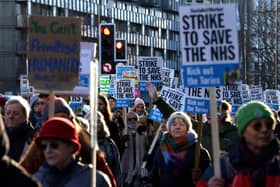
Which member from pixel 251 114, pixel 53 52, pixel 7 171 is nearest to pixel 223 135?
pixel 53 52

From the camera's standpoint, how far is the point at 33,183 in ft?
15.4

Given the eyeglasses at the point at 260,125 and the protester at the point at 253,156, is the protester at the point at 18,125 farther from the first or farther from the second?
the eyeglasses at the point at 260,125

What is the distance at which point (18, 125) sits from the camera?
8.75m

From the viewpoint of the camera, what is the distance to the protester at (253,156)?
679cm

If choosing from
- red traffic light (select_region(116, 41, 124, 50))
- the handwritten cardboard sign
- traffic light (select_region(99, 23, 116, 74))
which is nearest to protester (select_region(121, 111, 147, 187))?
the handwritten cardboard sign

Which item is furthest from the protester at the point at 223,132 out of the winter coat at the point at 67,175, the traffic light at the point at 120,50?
the traffic light at the point at 120,50

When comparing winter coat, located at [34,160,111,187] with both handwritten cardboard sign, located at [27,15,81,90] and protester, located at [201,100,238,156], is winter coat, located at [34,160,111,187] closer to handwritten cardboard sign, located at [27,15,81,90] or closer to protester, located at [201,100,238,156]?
handwritten cardboard sign, located at [27,15,81,90]

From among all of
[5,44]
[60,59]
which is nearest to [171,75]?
[60,59]

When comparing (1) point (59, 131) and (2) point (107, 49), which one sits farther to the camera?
(2) point (107, 49)

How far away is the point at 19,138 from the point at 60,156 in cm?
234

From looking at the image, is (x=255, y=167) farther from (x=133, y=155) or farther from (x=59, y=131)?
(x=133, y=155)

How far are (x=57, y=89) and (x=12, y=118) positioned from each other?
0.96 metres

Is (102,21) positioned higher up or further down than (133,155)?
higher up

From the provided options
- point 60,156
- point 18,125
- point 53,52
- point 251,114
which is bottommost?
point 60,156
